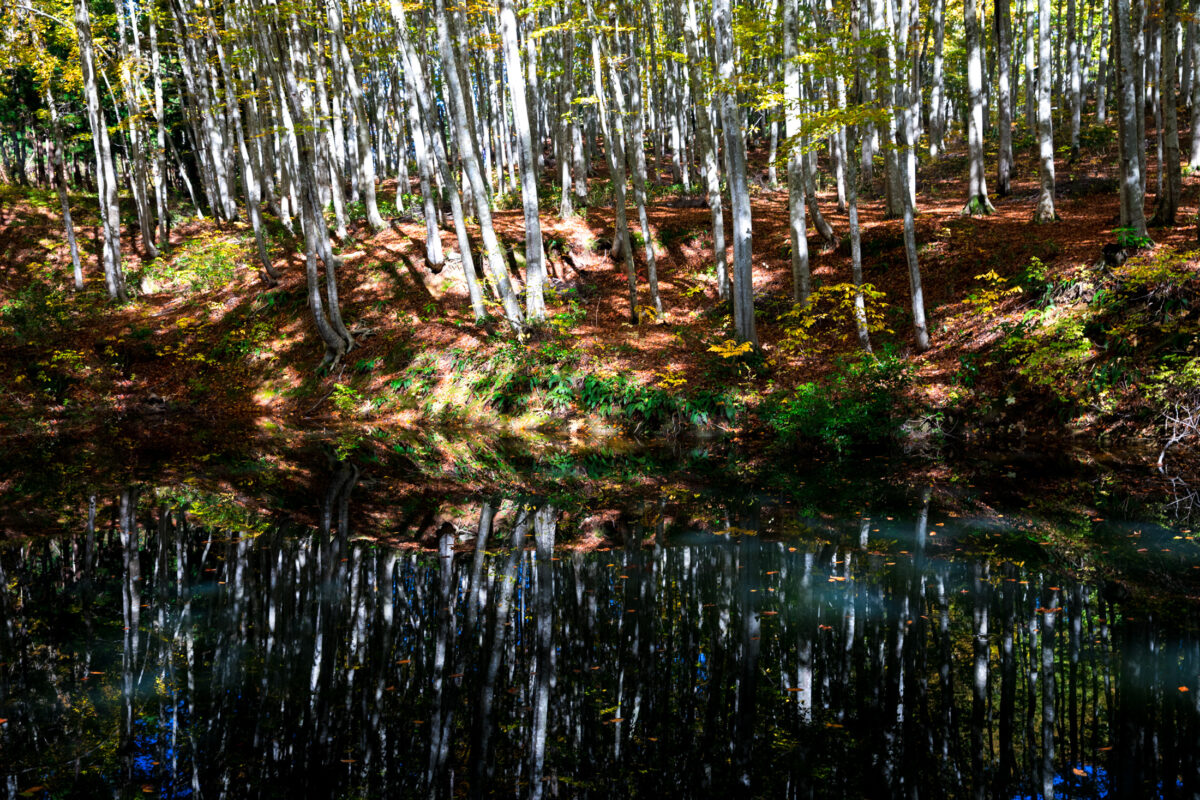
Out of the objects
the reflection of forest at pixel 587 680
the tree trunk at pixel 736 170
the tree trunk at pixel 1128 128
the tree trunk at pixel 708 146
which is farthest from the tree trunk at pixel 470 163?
the tree trunk at pixel 1128 128

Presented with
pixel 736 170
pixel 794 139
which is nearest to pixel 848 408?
pixel 794 139

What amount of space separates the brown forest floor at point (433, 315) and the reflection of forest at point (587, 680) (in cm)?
691

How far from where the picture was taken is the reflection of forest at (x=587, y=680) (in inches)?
132

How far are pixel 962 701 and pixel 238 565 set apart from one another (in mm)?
5899

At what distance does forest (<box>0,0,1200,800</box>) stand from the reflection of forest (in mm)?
29

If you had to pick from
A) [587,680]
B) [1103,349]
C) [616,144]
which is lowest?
[587,680]

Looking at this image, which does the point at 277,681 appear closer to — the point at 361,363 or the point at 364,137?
the point at 361,363

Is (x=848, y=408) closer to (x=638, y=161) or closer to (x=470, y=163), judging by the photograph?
(x=638, y=161)

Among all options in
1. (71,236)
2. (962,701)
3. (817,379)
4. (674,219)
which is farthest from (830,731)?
(71,236)

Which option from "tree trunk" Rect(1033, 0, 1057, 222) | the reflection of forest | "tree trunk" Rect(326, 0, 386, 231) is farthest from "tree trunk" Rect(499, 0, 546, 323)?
"tree trunk" Rect(1033, 0, 1057, 222)

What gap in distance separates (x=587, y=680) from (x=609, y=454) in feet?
23.7

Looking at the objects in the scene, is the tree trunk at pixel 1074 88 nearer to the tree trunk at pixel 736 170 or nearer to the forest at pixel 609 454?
the forest at pixel 609 454

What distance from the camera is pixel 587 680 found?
4.26 m

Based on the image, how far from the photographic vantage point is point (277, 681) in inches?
167
